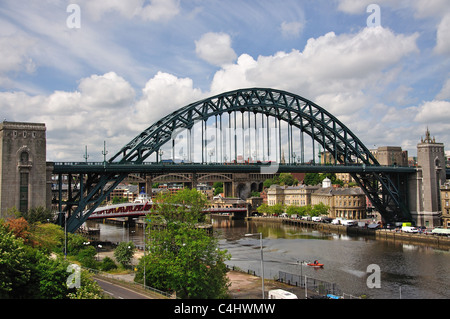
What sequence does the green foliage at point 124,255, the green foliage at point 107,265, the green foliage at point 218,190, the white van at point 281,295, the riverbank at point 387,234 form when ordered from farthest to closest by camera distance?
the green foliage at point 218,190 < the riverbank at point 387,234 < the green foliage at point 124,255 < the green foliage at point 107,265 < the white van at point 281,295

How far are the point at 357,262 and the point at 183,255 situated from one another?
3036cm

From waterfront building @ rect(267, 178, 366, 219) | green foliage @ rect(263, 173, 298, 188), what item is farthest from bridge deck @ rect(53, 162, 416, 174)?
green foliage @ rect(263, 173, 298, 188)

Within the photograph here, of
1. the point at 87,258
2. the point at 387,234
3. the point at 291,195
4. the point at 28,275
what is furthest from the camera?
the point at 291,195

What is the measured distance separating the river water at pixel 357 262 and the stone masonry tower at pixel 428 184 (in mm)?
13951

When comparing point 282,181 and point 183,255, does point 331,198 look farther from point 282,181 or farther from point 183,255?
point 183,255

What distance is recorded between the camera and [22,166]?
44406 millimetres

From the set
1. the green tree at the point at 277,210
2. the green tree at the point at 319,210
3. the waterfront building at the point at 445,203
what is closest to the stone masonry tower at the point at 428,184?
the waterfront building at the point at 445,203

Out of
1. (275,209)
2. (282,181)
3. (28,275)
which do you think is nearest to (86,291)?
(28,275)

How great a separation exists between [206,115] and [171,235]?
4066 cm

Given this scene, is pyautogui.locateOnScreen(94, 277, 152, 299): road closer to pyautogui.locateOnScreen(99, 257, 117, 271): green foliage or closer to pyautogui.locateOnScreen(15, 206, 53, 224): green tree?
pyautogui.locateOnScreen(99, 257, 117, 271): green foliage

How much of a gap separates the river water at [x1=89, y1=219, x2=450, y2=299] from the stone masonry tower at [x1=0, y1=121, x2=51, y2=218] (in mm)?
20422

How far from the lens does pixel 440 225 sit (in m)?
77.6

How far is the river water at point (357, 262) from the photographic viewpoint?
38.6m

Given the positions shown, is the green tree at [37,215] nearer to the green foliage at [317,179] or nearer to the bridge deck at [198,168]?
the bridge deck at [198,168]
